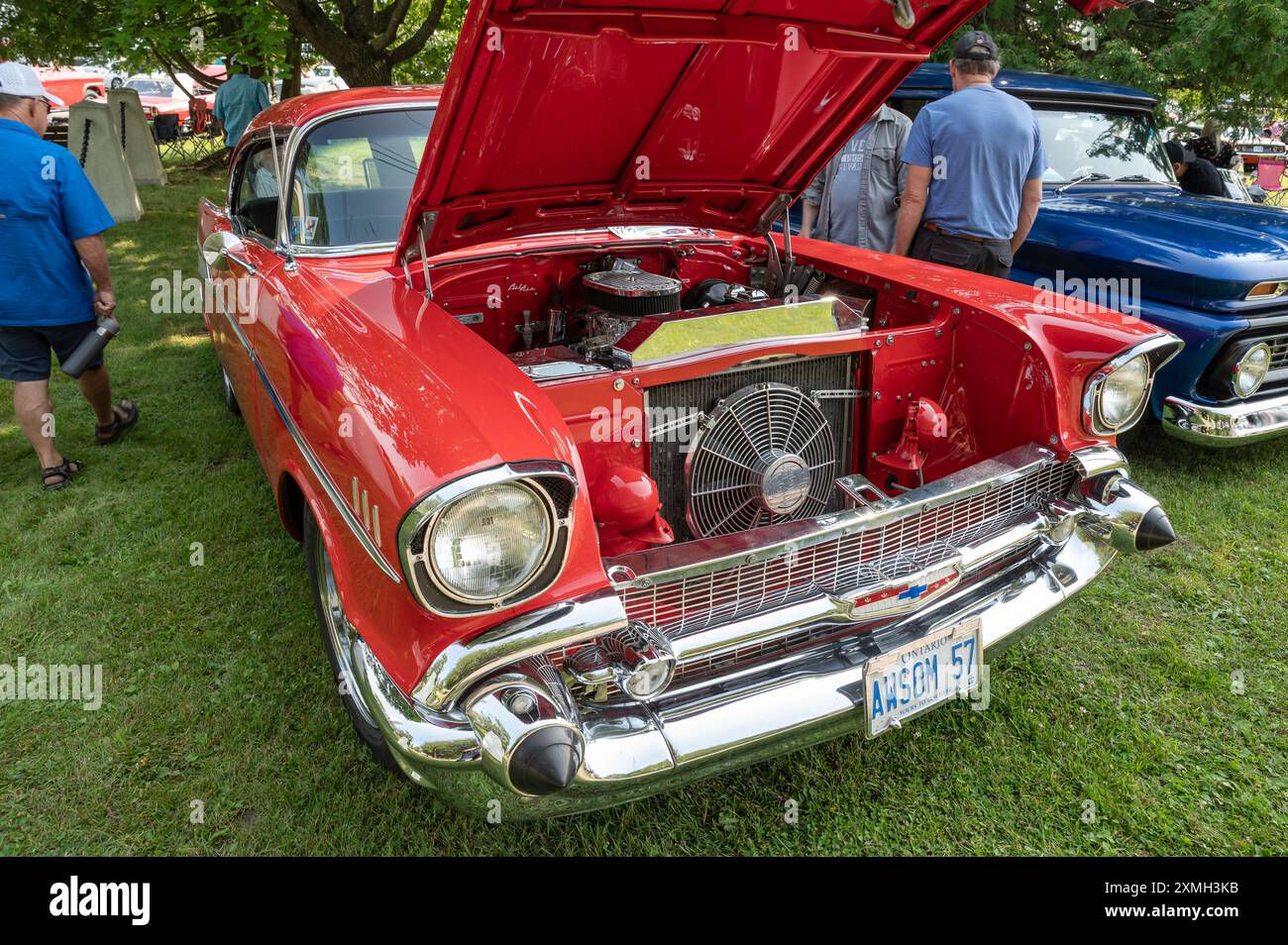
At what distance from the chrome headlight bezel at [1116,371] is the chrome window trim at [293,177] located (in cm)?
200

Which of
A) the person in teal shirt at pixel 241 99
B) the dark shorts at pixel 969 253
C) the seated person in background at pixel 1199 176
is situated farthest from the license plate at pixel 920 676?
the person in teal shirt at pixel 241 99

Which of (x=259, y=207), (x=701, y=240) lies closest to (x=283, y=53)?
(x=259, y=207)

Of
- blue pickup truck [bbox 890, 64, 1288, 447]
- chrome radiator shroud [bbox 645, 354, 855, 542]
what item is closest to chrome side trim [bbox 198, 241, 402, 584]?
chrome radiator shroud [bbox 645, 354, 855, 542]

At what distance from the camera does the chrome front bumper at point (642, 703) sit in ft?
5.00

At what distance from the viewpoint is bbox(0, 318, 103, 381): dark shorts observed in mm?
3611

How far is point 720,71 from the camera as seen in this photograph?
2305 mm

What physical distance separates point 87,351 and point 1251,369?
5.03 m

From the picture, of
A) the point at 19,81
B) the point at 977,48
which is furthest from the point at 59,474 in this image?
the point at 977,48

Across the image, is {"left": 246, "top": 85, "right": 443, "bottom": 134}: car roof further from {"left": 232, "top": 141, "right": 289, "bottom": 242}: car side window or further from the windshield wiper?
the windshield wiper

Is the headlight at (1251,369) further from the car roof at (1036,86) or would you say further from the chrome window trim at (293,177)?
the chrome window trim at (293,177)

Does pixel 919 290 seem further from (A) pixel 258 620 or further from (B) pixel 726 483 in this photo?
(A) pixel 258 620

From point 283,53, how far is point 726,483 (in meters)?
7.78

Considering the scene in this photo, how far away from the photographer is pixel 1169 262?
386 cm

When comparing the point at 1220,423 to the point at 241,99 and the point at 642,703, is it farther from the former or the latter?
the point at 241,99
